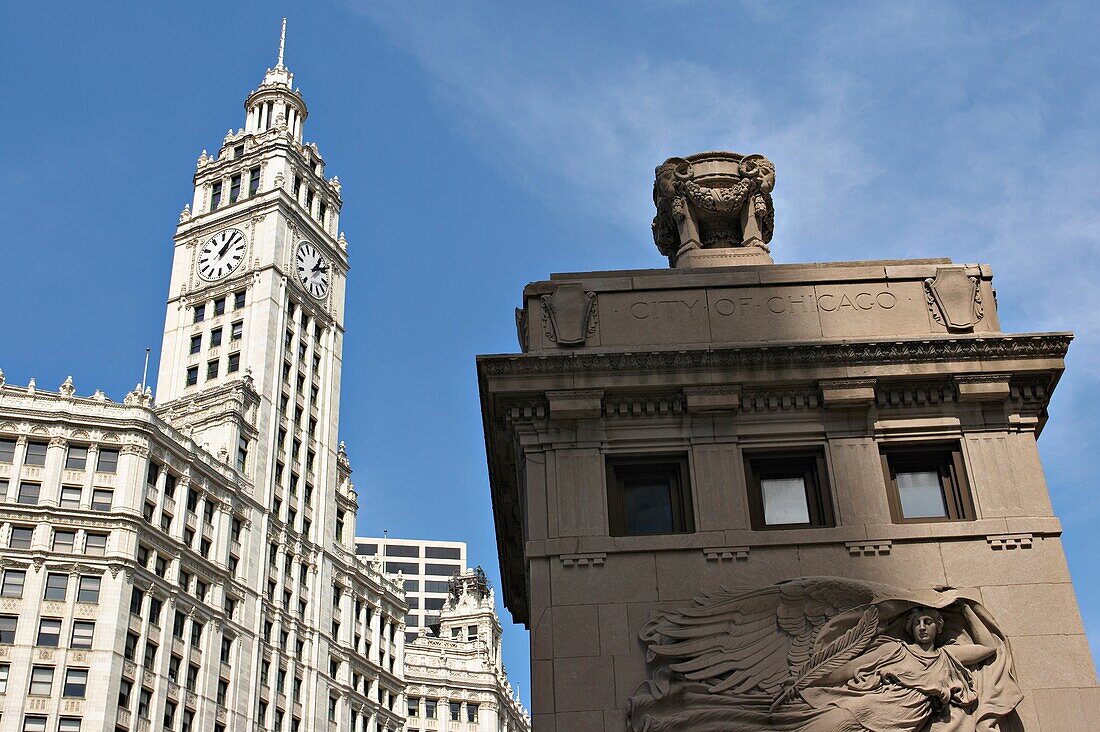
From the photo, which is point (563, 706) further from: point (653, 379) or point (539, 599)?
point (653, 379)

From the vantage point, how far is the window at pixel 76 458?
318 feet

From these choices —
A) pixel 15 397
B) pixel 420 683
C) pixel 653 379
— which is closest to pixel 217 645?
pixel 15 397

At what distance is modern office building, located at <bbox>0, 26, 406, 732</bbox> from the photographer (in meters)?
90.7

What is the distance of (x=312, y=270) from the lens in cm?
13488

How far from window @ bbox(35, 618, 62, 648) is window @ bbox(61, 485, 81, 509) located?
892 centimetres

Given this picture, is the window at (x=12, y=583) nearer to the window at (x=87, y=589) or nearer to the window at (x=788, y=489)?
the window at (x=87, y=589)

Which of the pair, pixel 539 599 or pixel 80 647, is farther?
pixel 80 647

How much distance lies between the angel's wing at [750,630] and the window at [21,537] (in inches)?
3202

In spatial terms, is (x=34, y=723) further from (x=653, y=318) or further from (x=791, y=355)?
(x=791, y=355)

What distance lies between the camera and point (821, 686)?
19.9 m

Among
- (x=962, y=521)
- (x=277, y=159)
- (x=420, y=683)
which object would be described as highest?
(x=277, y=159)

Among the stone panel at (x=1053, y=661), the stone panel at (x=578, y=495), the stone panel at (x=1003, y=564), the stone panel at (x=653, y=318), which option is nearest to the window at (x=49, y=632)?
the stone panel at (x=653, y=318)

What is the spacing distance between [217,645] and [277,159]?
185ft

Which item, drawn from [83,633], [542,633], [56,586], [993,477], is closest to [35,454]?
[56,586]
